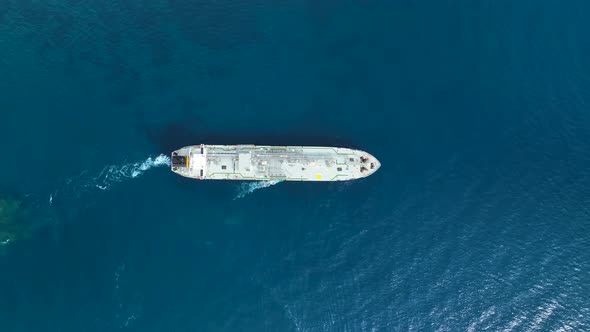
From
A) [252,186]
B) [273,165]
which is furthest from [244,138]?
[252,186]

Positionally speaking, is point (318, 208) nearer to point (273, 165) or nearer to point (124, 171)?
point (273, 165)

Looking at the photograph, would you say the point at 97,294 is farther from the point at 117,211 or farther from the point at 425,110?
the point at 425,110

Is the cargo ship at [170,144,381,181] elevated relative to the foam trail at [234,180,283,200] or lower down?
elevated

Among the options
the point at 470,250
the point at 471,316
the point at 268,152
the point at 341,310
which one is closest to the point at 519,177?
the point at 470,250

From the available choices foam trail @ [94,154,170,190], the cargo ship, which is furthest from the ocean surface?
the cargo ship

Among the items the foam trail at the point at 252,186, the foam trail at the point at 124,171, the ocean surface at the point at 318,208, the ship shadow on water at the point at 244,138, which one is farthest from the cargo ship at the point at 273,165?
the foam trail at the point at 124,171

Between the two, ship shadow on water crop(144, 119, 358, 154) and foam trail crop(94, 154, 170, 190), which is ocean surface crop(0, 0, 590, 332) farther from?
ship shadow on water crop(144, 119, 358, 154)
